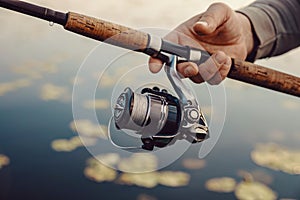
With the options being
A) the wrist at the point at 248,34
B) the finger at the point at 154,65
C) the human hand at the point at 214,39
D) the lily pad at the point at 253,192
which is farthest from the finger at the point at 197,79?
the lily pad at the point at 253,192

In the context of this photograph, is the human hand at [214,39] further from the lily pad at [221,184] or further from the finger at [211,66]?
the lily pad at [221,184]

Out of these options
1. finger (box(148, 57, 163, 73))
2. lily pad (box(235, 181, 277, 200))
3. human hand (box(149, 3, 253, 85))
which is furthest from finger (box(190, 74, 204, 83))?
lily pad (box(235, 181, 277, 200))

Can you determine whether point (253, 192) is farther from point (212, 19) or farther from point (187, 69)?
point (187, 69)

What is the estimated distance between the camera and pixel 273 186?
138 inches

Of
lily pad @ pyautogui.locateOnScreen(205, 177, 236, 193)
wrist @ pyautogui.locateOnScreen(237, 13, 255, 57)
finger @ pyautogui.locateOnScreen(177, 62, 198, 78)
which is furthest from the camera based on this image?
lily pad @ pyautogui.locateOnScreen(205, 177, 236, 193)

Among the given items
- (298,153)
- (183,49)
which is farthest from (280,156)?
(183,49)

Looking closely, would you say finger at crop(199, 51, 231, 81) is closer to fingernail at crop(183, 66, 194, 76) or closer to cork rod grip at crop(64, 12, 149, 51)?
fingernail at crop(183, 66, 194, 76)

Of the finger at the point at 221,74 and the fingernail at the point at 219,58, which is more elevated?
the fingernail at the point at 219,58

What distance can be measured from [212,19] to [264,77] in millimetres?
248

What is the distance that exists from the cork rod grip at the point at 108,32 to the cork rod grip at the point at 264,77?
13.3 inches

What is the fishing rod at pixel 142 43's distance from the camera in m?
1.16

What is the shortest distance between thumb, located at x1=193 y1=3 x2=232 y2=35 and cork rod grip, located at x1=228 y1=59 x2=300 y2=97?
0.13m

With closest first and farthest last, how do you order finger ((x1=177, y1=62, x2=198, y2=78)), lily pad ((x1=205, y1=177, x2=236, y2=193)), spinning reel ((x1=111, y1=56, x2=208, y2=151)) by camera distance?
spinning reel ((x1=111, y1=56, x2=208, y2=151)) < finger ((x1=177, y1=62, x2=198, y2=78)) < lily pad ((x1=205, y1=177, x2=236, y2=193))

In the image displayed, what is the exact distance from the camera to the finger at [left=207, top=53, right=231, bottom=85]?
138cm
